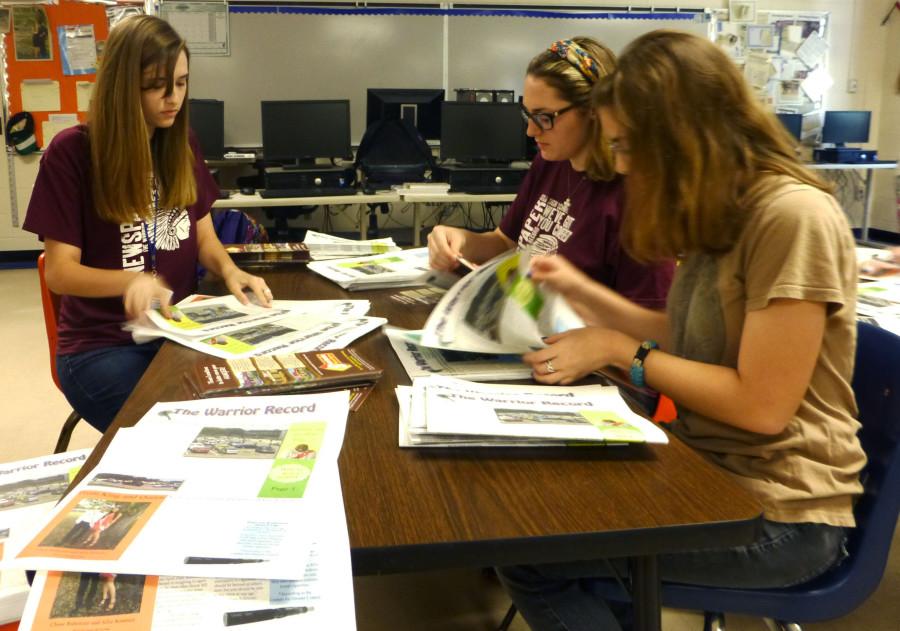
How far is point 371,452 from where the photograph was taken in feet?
2.81

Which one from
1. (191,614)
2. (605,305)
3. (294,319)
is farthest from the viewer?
(294,319)

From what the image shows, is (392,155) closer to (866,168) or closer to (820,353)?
(866,168)

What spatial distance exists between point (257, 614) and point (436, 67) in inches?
220

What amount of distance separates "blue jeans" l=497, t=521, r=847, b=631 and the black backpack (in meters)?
3.91

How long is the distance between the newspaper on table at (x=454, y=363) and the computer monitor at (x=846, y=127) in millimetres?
6152

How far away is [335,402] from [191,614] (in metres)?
0.42

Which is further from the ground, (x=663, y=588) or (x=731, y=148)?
(x=731, y=148)

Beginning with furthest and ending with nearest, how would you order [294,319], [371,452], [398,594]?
1. [398,594]
2. [294,319]
3. [371,452]

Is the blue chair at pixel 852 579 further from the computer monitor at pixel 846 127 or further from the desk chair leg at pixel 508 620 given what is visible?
the computer monitor at pixel 846 127

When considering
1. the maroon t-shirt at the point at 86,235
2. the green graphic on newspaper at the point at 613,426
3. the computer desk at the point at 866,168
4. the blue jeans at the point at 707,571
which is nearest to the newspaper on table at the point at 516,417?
the green graphic on newspaper at the point at 613,426

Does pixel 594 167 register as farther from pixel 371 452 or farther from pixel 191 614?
pixel 191 614

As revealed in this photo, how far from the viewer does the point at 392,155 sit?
15.9 feet

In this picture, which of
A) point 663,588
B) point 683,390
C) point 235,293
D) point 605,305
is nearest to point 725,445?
point 683,390

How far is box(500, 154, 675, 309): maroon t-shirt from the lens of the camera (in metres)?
1.49
